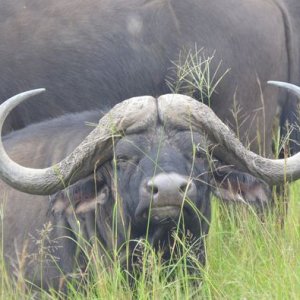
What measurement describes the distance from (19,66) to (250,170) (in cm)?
238

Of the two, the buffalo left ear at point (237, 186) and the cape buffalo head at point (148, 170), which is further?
the buffalo left ear at point (237, 186)

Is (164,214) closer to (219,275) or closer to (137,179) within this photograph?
(137,179)

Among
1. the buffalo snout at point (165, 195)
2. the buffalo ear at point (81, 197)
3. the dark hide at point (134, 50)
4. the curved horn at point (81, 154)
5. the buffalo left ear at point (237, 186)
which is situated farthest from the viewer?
the dark hide at point (134, 50)

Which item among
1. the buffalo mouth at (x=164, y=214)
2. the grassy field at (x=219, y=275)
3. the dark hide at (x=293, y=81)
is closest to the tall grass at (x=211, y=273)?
the grassy field at (x=219, y=275)

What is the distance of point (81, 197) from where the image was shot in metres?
6.20

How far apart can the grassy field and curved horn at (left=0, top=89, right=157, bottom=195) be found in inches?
16.1

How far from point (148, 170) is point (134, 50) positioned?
2.29 m

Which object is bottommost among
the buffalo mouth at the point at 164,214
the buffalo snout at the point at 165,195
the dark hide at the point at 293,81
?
the dark hide at the point at 293,81

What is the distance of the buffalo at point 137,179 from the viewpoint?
5.82m

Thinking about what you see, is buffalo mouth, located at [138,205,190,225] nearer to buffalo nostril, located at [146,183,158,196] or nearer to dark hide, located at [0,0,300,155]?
buffalo nostril, located at [146,183,158,196]

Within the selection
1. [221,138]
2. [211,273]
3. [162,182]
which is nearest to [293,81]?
[221,138]

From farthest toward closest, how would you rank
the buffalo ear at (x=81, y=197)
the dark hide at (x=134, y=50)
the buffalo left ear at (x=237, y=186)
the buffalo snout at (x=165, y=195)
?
the dark hide at (x=134, y=50) < the buffalo left ear at (x=237, y=186) < the buffalo ear at (x=81, y=197) < the buffalo snout at (x=165, y=195)

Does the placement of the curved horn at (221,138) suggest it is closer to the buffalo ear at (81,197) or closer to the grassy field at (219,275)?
the grassy field at (219,275)

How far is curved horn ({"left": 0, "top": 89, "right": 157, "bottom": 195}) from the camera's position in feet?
19.8
